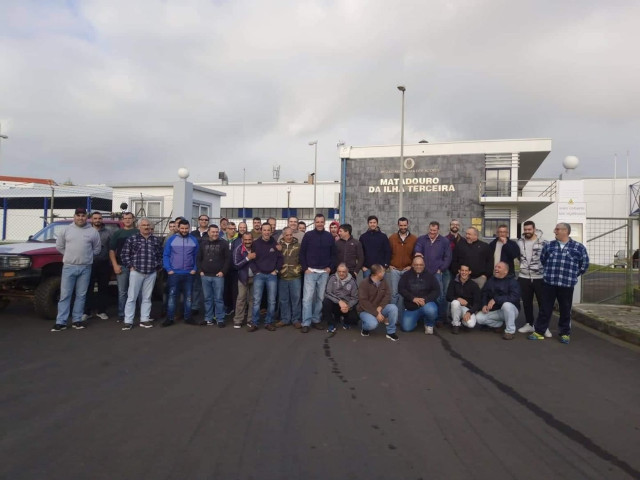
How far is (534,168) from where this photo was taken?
29.3m

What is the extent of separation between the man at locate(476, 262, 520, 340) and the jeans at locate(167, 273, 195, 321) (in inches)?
192

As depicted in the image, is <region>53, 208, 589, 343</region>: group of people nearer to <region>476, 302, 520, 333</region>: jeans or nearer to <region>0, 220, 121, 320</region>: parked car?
<region>476, 302, 520, 333</region>: jeans

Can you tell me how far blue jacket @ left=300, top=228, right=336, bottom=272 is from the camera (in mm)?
7492

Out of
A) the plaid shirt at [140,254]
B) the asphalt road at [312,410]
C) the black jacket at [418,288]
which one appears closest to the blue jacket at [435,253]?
the black jacket at [418,288]

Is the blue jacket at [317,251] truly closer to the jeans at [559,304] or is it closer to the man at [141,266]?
the man at [141,266]

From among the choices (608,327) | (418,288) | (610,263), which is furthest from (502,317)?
(610,263)

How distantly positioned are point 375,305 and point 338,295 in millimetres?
632

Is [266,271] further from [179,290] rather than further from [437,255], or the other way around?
[437,255]

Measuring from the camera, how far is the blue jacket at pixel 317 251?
7.49 meters

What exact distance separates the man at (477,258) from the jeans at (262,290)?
3.29m

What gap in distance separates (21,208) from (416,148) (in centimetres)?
2991

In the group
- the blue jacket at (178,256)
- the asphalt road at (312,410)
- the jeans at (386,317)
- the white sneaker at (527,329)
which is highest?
the blue jacket at (178,256)

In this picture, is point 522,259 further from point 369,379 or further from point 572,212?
point 572,212

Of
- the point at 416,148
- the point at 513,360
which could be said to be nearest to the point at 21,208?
the point at 416,148
